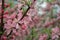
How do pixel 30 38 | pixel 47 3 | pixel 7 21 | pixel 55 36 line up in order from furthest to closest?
pixel 47 3 < pixel 30 38 < pixel 55 36 < pixel 7 21

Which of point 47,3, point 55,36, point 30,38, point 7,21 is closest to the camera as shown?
point 7,21

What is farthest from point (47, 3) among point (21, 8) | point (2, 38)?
point (2, 38)

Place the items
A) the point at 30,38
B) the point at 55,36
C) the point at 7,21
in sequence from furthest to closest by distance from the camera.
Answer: the point at 30,38 < the point at 55,36 < the point at 7,21

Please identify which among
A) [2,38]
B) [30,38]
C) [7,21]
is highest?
[7,21]

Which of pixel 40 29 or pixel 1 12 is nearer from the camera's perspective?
pixel 1 12

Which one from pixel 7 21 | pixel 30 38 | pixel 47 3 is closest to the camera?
pixel 7 21

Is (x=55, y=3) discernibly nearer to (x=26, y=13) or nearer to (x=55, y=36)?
(x=55, y=36)

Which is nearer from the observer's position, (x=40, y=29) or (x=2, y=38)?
(x=2, y=38)

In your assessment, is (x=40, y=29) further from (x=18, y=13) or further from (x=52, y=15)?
(x=18, y=13)

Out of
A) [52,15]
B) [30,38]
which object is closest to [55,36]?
[30,38]

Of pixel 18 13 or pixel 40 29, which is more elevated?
pixel 18 13
